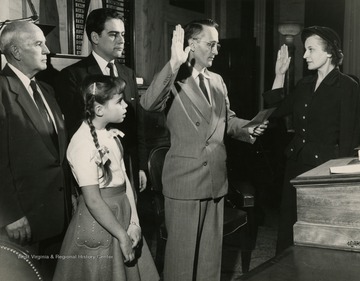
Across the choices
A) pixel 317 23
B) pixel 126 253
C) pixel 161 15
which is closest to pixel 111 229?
pixel 126 253

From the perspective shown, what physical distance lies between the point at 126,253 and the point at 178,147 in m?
0.74

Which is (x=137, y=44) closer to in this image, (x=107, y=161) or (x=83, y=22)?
(x=83, y=22)

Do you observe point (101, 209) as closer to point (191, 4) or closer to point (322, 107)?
point (322, 107)

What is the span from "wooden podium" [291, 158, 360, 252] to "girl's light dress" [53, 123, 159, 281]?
2.55 ft

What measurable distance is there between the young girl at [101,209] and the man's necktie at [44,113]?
0.65ft

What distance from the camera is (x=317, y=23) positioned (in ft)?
19.7

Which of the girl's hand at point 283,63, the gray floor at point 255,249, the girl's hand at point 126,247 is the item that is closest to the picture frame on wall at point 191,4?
the gray floor at point 255,249

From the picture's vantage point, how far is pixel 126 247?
193 cm

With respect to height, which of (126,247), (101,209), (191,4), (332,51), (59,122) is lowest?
(126,247)

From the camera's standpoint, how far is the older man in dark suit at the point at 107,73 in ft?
7.79

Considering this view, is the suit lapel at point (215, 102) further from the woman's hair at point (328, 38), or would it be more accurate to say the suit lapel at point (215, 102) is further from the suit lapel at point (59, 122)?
the suit lapel at point (59, 122)

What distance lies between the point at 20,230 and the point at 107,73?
984mm

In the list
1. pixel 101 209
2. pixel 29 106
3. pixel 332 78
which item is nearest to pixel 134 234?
pixel 101 209

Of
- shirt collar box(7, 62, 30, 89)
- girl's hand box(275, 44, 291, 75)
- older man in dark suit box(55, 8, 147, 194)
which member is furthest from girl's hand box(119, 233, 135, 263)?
girl's hand box(275, 44, 291, 75)
